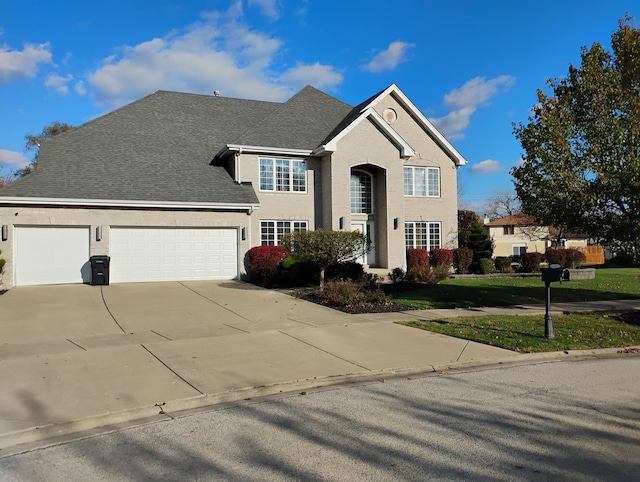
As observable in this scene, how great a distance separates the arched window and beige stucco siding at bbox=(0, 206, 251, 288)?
5.94 m

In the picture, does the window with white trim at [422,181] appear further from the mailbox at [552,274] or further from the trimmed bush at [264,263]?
the mailbox at [552,274]

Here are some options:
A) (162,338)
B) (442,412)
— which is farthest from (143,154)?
(442,412)

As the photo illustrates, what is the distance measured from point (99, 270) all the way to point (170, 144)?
7503 millimetres

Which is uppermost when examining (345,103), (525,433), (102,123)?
(345,103)

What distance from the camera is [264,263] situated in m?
19.3

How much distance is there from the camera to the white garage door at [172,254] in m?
19.1

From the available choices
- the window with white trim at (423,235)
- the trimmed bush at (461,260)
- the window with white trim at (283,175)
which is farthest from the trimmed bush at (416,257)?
the window with white trim at (283,175)

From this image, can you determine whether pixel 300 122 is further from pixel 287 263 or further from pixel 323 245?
pixel 323 245

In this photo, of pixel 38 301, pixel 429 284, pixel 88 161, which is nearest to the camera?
pixel 38 301

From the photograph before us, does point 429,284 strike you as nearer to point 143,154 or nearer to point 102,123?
point 143,154

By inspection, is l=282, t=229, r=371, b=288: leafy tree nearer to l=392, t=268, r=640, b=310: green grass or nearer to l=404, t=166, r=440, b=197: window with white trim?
l=392, t=268, r=640, b=310: green grass

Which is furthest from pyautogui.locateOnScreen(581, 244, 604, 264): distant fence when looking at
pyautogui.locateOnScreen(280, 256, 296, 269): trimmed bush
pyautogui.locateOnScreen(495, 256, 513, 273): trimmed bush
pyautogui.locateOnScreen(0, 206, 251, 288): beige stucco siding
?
pyautogui.locateOnScreen(0, 206, 251, 288): beige stucco siding

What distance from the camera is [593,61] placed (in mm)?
12430

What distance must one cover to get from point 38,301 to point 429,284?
1319 cm
